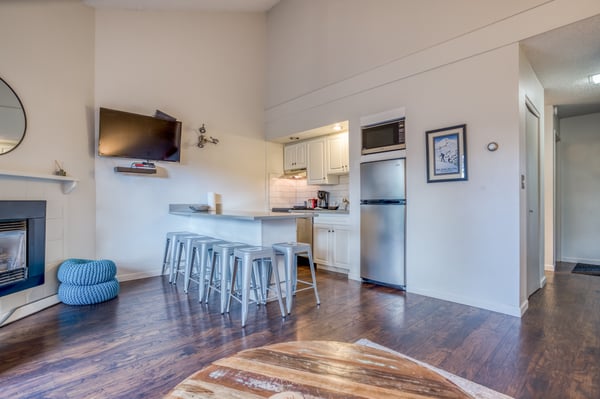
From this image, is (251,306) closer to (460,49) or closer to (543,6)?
(460,49)

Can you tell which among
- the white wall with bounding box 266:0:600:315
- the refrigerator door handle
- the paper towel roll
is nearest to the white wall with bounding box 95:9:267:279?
the paper towel roll

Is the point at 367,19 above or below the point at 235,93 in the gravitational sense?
above

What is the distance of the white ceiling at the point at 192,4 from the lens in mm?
3881

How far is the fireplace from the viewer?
8.85ft

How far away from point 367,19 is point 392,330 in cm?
373

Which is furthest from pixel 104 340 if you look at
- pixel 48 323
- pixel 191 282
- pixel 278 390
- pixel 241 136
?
pixel 241 136

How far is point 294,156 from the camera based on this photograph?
18.4 feet

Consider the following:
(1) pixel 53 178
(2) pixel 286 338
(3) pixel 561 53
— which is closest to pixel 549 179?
(3) pixel 561 53

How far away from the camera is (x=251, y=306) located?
3.05 meters

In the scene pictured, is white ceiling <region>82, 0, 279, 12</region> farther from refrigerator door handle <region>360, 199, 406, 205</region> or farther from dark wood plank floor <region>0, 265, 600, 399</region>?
refrigerator door handle <region>360, 199, 406, 205</region>

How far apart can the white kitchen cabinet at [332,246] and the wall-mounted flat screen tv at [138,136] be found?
7.88 ft

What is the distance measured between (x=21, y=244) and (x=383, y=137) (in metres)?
3.97

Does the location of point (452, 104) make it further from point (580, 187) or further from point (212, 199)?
point (580, 187)

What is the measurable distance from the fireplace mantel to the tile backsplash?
9.82 feet
